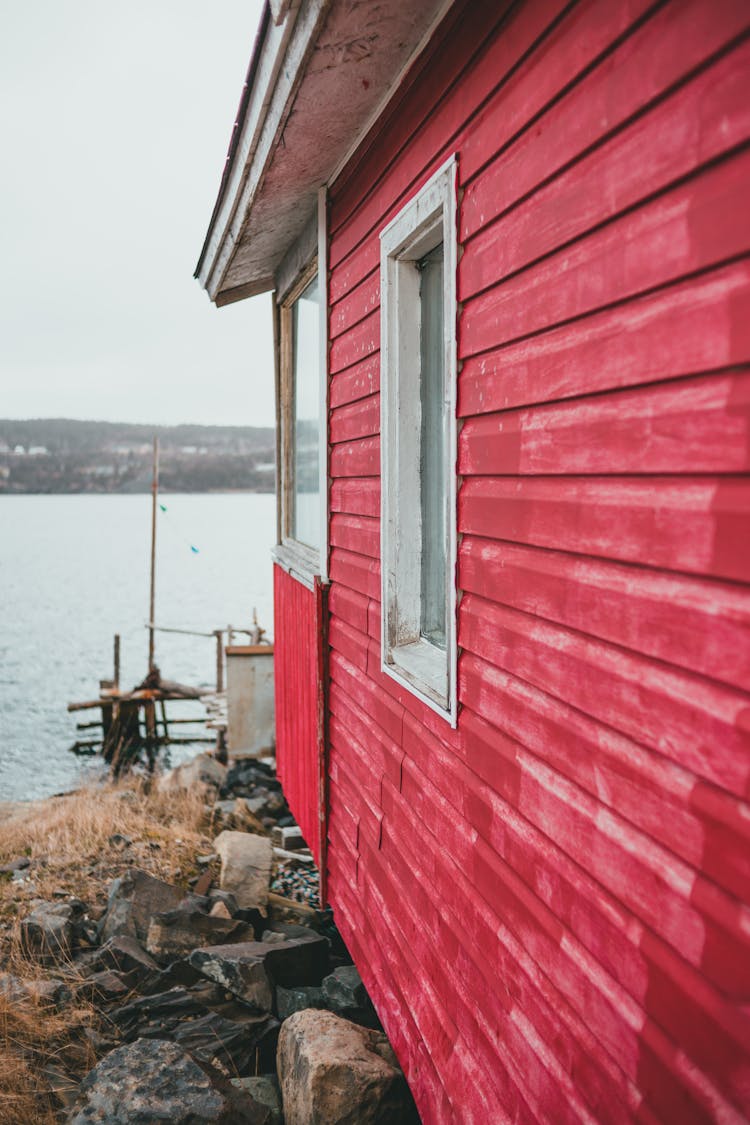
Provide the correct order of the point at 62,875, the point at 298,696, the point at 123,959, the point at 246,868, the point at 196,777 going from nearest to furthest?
the point at 123,959 < the point at 298,696 < the point at 246,868 < the point at 62,875 < the point at 196,777

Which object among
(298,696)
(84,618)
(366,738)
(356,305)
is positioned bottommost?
(84,618)

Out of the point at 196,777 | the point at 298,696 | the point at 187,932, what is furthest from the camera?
the point at 196,777

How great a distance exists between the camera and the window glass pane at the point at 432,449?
3414 millimetres

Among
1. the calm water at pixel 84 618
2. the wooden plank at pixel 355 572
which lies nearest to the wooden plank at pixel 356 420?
the wooden plank at pixel 355 572

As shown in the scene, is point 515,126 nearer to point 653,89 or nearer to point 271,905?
point 653,89

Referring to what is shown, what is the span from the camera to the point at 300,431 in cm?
640

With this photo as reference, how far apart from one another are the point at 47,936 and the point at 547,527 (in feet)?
15.1

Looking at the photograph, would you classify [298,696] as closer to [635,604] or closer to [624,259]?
[635,604]

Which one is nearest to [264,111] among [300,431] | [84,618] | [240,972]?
[300,431]

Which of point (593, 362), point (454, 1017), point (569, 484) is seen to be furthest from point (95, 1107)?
point (593, 362)

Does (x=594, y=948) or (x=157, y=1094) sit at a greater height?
(x=594, y=948)

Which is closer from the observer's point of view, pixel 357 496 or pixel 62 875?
pixel 357 496

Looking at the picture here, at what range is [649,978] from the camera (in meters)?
1.69

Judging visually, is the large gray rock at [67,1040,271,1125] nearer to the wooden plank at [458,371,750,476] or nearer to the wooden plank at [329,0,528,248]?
the wooden plank at [458,371,750,476]
